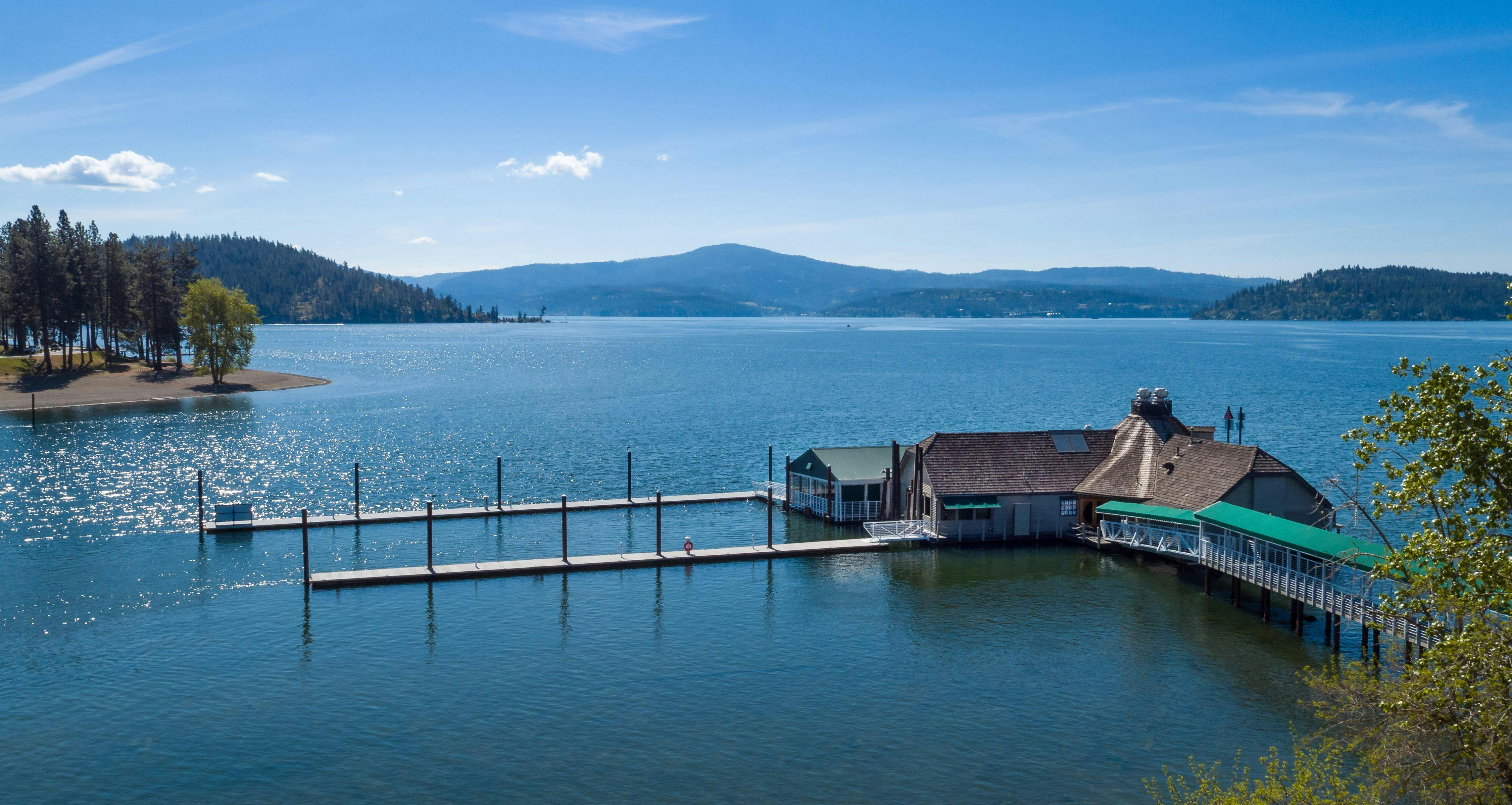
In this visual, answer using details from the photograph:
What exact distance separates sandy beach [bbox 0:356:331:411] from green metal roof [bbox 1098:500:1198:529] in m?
114

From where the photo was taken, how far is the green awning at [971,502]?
55594 millimetres

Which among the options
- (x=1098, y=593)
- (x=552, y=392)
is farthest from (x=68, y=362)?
(x=1098, y=593)

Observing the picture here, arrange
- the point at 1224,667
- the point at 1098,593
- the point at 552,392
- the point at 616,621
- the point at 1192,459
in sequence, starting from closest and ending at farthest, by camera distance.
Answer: the point at 1224,667, the point at 616,621, the point at 1098,593, the point at 1192,459, the point at 552,392

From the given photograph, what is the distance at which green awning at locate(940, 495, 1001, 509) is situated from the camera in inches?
2189

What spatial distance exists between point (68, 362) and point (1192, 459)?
135 m

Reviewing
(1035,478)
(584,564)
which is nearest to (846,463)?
→ (1035,478)

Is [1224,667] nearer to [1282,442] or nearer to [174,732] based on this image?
[174,732]

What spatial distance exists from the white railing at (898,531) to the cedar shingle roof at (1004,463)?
7.62 feet

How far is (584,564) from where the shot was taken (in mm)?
51312

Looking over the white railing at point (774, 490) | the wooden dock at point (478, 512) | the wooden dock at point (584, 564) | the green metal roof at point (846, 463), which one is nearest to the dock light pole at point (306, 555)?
the wooden dock at point (584, 564)

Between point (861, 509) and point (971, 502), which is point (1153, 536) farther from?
point (861, 509)

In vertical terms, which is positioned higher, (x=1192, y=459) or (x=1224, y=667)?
(x=1192, y=459)

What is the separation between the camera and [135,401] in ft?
401

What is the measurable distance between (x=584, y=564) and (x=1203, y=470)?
32.3 m
